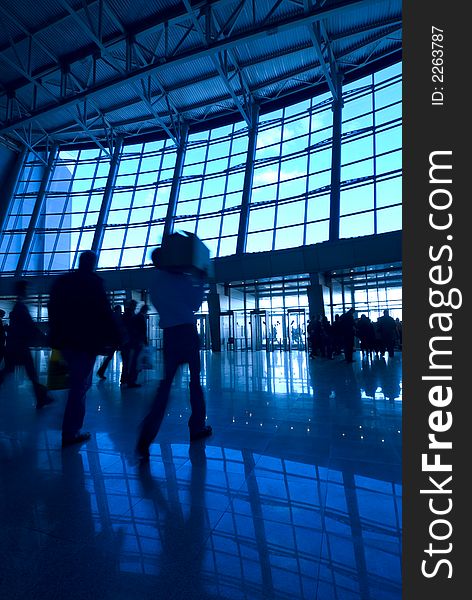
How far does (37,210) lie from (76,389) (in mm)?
24666

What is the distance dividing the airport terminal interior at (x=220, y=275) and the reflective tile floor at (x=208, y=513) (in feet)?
0.04

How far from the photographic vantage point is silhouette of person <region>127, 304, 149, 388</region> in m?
6.95

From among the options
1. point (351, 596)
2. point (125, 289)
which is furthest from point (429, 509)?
point (125, 289)

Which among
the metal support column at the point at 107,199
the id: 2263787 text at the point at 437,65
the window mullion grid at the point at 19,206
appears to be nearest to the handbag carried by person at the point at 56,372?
the id: 2263787 text at the point at 437,65

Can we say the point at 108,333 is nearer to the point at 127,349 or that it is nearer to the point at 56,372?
the point at 56,372

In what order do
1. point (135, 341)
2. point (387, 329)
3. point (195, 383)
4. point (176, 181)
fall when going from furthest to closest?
point (176, 181) < point (387, 329) < point (135, 341) < point (195, 383)

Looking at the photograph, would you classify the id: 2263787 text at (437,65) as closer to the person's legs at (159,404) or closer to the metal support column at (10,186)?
the person's legs at (159,404)

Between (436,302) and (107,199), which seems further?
(107,199)

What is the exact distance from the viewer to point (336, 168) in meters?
17.8

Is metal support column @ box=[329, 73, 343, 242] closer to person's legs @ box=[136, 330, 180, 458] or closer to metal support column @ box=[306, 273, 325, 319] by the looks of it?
metal support column @ box=[306, 273, 325, 319]

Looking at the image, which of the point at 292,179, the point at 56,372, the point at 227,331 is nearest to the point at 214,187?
the point at 292,179

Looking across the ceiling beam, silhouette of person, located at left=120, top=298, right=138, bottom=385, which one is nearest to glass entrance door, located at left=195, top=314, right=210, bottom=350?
the ceiling beam

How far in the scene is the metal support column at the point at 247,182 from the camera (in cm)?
1916

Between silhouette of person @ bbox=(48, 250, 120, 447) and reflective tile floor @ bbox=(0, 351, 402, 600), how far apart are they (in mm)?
352
